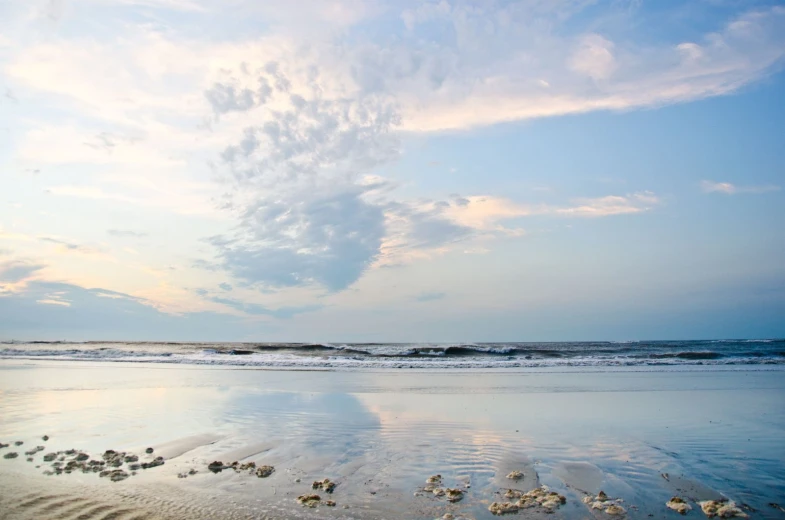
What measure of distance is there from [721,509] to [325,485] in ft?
16.4

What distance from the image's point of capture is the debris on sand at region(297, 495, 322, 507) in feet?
19.8

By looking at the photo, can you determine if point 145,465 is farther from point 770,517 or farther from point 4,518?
point 770,517

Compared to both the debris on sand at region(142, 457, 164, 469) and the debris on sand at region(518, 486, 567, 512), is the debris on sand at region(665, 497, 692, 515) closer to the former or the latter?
the debris on sand at region(518, 486, 567, 512)

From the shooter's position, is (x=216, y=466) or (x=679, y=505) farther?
(x=216, y=466)

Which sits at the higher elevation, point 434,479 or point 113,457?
point 113,457

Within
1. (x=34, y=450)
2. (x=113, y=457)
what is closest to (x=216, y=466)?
(x=113, y=457)

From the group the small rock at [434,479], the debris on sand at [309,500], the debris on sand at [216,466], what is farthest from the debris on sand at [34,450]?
the small rock at [434,479]

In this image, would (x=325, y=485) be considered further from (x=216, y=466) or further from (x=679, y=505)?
(x=679, y=505)

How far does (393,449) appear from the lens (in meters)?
9.17

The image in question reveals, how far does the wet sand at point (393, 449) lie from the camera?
20.2 feet

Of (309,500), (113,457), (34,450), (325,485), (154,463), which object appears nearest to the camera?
(309,500)

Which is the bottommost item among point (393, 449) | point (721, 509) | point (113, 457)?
point (721, 509)

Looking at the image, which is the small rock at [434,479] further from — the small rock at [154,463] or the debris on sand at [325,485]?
the small rock at [154,463]

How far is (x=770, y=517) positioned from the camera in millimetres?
5859
